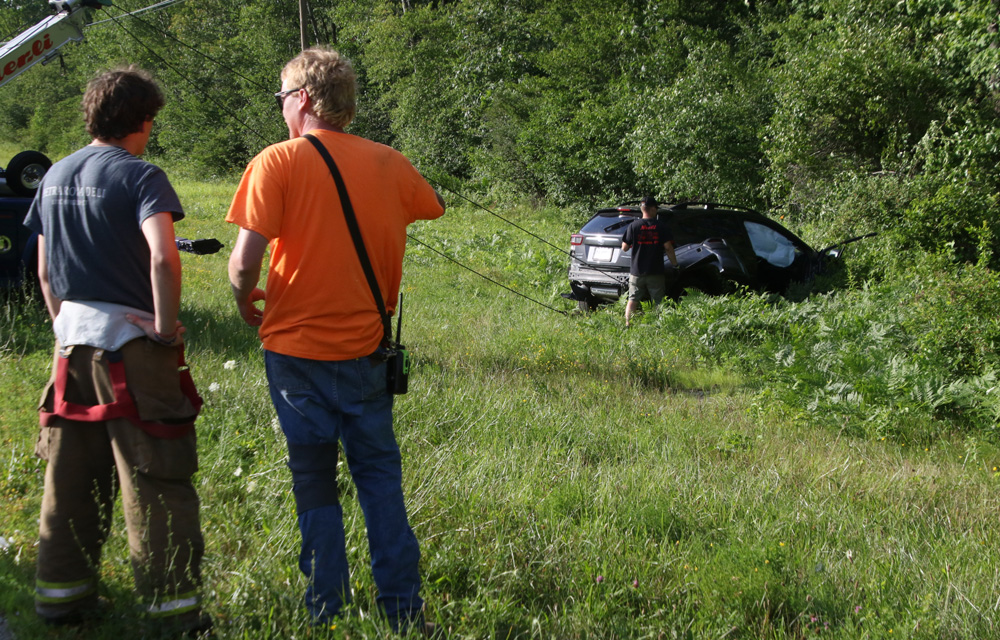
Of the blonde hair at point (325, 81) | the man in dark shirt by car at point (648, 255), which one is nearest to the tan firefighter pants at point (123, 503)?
the blonde hair at point (325, 81)

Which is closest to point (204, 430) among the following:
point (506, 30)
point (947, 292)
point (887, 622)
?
point (887, 622)

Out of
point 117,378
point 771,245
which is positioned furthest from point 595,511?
point 771,245

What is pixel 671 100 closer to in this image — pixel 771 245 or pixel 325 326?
pixel 771 245

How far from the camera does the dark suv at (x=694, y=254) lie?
1027cm

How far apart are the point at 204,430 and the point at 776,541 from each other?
10.0 ft

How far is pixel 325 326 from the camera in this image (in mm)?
2729

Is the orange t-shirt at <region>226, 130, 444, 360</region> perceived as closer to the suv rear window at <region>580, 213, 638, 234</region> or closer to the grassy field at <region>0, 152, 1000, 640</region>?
the grassy field at <region>0, 152, 1000, 640</region>

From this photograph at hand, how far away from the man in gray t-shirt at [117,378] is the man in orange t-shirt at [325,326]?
0.31m

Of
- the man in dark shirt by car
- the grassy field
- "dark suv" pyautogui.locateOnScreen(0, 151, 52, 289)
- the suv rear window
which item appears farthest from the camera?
the suv rear window

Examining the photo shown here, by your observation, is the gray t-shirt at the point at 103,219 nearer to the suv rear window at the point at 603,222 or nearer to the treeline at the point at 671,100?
the treeline at the point at 671,100

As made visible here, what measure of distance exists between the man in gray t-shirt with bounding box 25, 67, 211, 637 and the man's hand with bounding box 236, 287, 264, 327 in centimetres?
22

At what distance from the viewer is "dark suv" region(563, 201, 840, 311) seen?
10266 millimetres

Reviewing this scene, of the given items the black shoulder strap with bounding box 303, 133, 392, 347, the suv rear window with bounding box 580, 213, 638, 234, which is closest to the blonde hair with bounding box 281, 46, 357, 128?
the black shoulder strap with bounding box 303, 133, 392, 347

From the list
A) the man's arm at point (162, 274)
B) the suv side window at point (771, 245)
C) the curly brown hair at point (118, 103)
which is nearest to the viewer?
the man's arm at point (162, 274)
